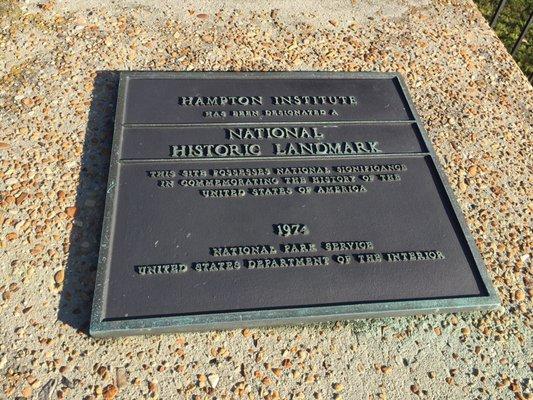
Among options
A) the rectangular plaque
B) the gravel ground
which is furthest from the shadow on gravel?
the rectangular plaque

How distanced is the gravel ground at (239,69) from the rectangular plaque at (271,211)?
0.16 meters

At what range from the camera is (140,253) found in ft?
8.56

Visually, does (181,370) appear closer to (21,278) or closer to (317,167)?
(21,278)

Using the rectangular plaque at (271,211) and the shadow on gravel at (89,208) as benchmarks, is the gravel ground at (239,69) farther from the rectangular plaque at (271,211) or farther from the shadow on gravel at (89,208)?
the rectangular plaque at (271,211)

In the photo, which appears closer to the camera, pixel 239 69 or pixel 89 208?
pixel 89 208

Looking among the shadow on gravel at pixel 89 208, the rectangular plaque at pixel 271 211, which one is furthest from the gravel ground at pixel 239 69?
the rectangular plaque at pixel 271 211

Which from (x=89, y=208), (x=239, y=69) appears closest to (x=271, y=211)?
(x=89, y=208)

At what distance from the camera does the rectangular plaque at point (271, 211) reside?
2.53m

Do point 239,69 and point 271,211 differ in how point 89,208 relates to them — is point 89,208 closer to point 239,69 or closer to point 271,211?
Result: point 271,211

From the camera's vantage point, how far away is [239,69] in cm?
370

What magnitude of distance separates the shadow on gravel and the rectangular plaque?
145mm

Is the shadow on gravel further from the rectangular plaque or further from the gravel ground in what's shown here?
the rectangular plaque

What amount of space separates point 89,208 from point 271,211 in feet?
3.46

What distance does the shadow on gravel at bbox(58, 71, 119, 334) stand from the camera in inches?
99.9
